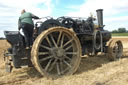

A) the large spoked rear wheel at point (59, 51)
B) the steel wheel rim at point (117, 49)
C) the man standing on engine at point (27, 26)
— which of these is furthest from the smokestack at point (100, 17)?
the man standing on engine at point (27, 26)

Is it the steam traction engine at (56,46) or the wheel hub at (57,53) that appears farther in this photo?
the wheel hub at (57,53)

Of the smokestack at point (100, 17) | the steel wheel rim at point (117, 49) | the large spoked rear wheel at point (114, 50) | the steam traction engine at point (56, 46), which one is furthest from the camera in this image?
the smokestack at point (100, 17)

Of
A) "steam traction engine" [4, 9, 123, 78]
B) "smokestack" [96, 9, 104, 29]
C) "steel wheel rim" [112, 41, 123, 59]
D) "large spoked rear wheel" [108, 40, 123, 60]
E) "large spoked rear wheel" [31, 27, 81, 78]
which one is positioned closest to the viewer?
"steam traction engine" [4, 9, 123, 78]

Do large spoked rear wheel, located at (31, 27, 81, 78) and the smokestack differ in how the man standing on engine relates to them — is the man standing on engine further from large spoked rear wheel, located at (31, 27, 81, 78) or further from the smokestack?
the smokestack

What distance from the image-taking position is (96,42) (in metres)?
8.41

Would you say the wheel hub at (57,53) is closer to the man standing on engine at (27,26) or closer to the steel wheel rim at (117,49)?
the man standing on engine at (27,26)

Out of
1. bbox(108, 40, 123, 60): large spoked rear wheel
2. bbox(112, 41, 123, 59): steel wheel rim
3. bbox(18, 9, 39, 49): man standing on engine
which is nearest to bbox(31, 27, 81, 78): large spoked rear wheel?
bbox(18, 9, 39, 49): man standing on engine

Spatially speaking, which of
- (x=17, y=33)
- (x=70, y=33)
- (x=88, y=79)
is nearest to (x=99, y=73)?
(x=88, y=79)

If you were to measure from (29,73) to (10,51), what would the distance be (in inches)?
42.9

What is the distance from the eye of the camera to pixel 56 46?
5.62 m

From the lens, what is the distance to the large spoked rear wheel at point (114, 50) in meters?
8.45

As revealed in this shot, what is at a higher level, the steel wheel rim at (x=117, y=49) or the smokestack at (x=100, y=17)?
the smokestack at (x=100, y=17)

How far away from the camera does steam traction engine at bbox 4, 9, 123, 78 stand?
5320 millimetres

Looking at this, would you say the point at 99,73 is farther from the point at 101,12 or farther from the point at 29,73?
the point at 101,12
